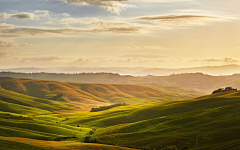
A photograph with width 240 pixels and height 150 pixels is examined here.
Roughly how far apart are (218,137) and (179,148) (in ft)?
50.5

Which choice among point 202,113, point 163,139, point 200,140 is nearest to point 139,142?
point 163,139

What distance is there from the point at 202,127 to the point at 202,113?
83.9 feet

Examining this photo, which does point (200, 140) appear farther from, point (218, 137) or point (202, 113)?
point (202, 113)

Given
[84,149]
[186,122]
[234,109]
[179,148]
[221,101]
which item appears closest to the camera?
[84,149]

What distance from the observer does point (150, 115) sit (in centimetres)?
15438

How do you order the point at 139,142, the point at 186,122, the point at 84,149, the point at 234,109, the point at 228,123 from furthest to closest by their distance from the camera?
the point at 234,109 → the point at 186,122 → the point at 228,123 → the point at 139,142 → the point at 84,149

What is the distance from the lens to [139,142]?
83000 mm

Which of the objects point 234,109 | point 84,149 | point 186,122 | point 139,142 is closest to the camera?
point 84,149

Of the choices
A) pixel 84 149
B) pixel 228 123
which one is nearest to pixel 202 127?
pixel 228 123

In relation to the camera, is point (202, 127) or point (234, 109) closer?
point (202, 127)

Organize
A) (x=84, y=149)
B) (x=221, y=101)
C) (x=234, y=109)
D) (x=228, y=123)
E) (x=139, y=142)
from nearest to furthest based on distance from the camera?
(x=84, y=149) → (x=139, y=142) → (x=228, y=123) → (x=234, y=109) → (x=221, y=101)

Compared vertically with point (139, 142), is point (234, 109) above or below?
above

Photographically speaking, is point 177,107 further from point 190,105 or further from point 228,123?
point 228,123

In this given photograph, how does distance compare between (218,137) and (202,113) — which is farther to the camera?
(202,113)
